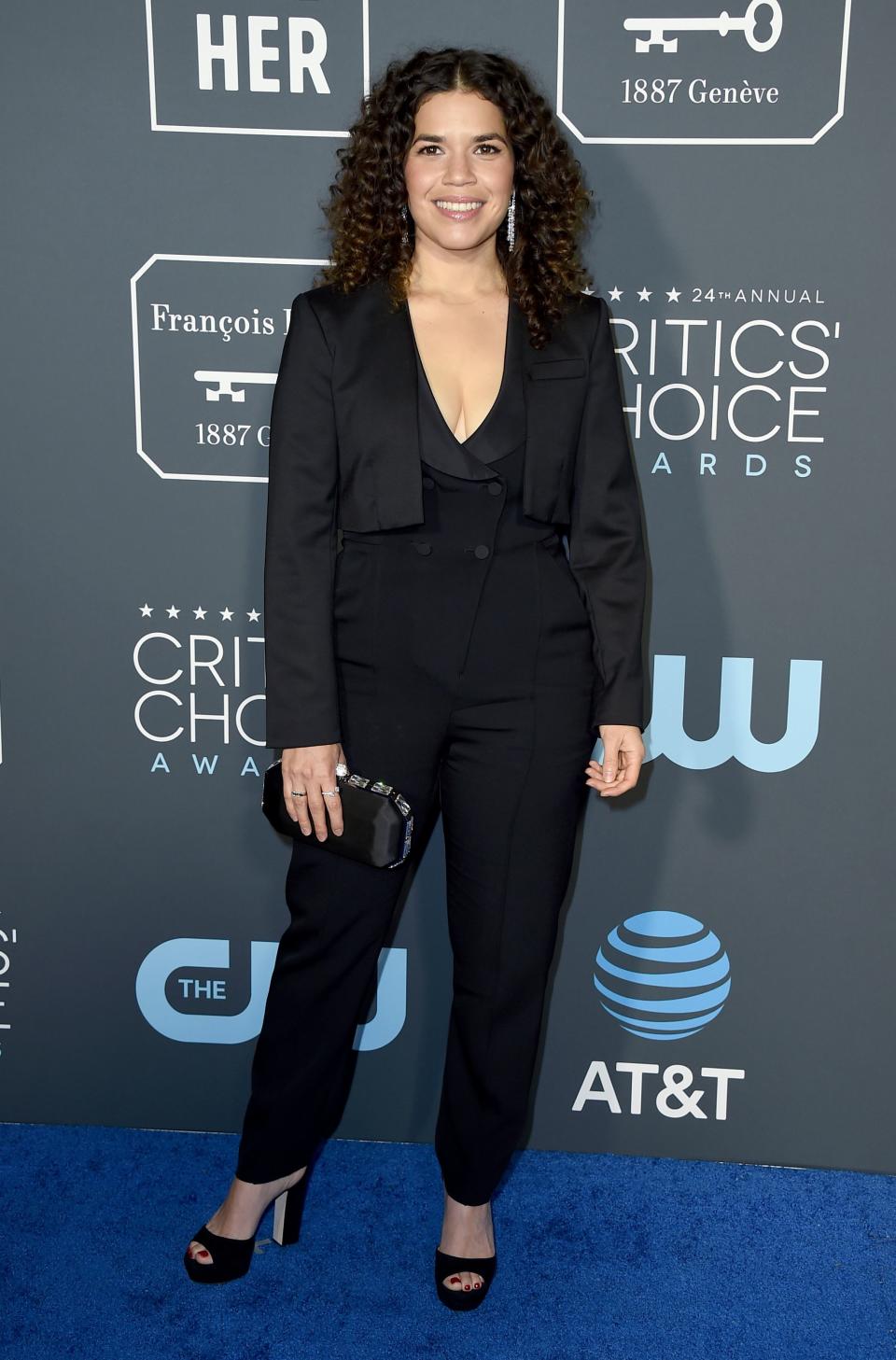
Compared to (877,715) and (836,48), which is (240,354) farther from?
(877,715)

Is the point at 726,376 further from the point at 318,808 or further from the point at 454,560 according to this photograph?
the point at 318,808

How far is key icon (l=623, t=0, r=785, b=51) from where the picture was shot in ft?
6.59

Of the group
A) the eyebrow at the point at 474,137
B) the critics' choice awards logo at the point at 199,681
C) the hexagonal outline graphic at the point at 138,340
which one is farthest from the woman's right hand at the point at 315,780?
the eyebrow at the point at 474,137

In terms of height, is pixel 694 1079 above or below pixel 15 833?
below

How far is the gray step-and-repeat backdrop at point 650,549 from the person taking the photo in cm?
205

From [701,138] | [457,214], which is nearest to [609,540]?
[457,214]

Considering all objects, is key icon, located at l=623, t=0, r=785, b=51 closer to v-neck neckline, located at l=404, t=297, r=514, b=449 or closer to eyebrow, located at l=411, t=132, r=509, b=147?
eyebrow, located at l=411, t=132, r=509, b=147

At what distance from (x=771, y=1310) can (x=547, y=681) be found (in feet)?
3.45

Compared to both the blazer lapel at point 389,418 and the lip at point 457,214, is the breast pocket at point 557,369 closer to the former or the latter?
the blazer lapel at point 389,418

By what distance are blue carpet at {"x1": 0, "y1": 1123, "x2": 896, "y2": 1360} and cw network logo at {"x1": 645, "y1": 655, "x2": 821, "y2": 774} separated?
78 cm

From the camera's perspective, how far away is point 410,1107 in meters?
2.42

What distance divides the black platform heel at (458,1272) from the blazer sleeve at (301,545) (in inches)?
34.3

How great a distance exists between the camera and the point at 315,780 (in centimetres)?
182

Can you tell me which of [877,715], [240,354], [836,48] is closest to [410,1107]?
[877,715]
